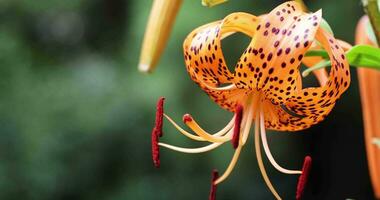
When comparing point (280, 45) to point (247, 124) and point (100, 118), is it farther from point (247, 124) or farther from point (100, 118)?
point (100, 118)

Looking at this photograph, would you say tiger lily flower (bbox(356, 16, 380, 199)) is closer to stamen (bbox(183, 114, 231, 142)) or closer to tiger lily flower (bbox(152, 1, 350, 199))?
tiger lily flower (bbox(152, 1, 350, 199))

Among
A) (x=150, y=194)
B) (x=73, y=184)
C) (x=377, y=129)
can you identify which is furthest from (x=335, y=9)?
(x=377, y=129)

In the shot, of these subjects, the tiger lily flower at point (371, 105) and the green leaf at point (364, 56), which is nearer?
the green leaf at point (364, 56)

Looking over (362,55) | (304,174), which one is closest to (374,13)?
(362,55)

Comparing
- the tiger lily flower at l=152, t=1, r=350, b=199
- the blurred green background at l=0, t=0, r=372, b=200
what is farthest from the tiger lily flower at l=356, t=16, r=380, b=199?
the blurred green background at l=0, t=0, r=372, b=200

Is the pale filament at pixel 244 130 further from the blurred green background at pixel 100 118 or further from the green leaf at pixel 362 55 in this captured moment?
the blurred green background at pixel 100 118

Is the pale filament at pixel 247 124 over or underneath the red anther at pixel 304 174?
over

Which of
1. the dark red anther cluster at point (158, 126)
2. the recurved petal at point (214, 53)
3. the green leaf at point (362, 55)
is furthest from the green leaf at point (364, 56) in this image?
the dark red anther cluster at point (158, 126)

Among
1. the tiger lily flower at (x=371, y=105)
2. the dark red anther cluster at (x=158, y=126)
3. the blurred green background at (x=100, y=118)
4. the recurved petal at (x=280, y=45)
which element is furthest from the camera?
the blurred green background at (x=100, y=118)

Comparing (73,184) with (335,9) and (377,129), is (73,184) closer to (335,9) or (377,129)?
(335,9)
